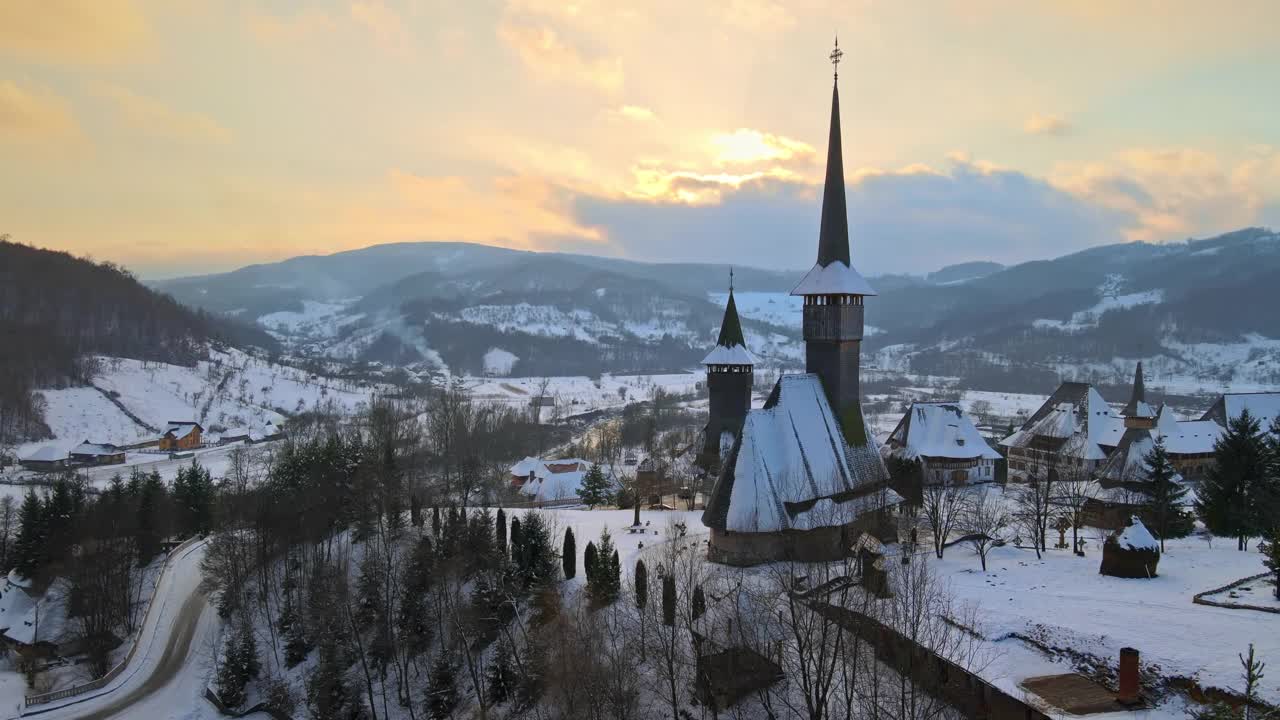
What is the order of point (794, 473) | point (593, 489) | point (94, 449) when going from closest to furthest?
point (794, 473), point (593, 489), point (94, 449)

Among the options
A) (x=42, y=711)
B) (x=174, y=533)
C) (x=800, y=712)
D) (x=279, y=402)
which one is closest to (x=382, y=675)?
(x=42, y=711)

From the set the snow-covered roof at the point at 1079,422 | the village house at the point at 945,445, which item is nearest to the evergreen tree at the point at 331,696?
the village house at the point at 945,445

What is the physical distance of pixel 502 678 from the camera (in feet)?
80.7

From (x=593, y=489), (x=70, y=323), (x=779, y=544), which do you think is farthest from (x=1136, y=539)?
(x=70, y=323)

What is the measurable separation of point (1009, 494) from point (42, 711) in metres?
52.4

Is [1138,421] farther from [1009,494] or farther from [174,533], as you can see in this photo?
[174,533]

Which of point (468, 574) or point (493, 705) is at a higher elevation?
point (468, 574)

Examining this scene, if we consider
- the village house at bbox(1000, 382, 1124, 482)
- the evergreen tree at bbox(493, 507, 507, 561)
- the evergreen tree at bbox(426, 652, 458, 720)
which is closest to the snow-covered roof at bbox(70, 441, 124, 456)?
the evergreen tree at bbox(493, 507, 507, 561)

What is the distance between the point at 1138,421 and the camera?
46594 mm

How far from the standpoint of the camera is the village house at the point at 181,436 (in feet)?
295

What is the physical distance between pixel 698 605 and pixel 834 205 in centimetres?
2245

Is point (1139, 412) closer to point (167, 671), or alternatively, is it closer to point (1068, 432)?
point (1068, 432)

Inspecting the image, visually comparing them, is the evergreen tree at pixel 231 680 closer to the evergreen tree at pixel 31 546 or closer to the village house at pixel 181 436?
the evergreen tree at pixel 31 546

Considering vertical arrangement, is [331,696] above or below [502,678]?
below
